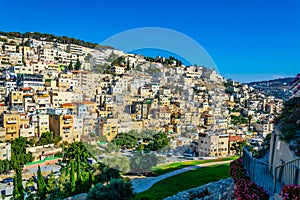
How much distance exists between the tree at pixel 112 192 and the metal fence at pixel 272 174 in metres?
2.65

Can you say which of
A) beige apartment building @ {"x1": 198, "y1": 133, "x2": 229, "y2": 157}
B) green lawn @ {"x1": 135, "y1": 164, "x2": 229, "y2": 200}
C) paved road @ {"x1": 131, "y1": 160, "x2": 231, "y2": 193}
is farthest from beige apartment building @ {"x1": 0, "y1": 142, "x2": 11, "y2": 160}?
beige apartment building @ {"x1": 198, "y1": 133, "x2": 229, "y2": 157}

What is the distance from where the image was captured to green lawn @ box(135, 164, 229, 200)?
673cm

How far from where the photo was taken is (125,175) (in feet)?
27.0

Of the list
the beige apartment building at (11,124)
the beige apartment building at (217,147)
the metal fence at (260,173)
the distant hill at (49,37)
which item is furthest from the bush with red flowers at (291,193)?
the distant hill at (49,37)

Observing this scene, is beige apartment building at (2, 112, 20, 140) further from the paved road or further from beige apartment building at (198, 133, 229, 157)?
beige apartment building at (198, 133, 229, 157)

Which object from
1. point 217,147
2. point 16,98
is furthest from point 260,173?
point 16,98

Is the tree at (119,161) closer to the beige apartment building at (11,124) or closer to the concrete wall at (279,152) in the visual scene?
the concrete wall at (279,152)

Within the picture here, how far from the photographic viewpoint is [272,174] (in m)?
2.65

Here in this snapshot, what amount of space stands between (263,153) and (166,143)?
136 centimetres

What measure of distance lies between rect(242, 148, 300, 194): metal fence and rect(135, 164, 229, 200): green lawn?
3710 millimetres

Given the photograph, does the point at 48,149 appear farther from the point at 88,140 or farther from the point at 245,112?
the point at 245,112

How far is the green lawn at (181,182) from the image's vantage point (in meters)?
6.73

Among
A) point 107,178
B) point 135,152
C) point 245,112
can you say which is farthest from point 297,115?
point 245,112

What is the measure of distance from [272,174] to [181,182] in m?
5.68
